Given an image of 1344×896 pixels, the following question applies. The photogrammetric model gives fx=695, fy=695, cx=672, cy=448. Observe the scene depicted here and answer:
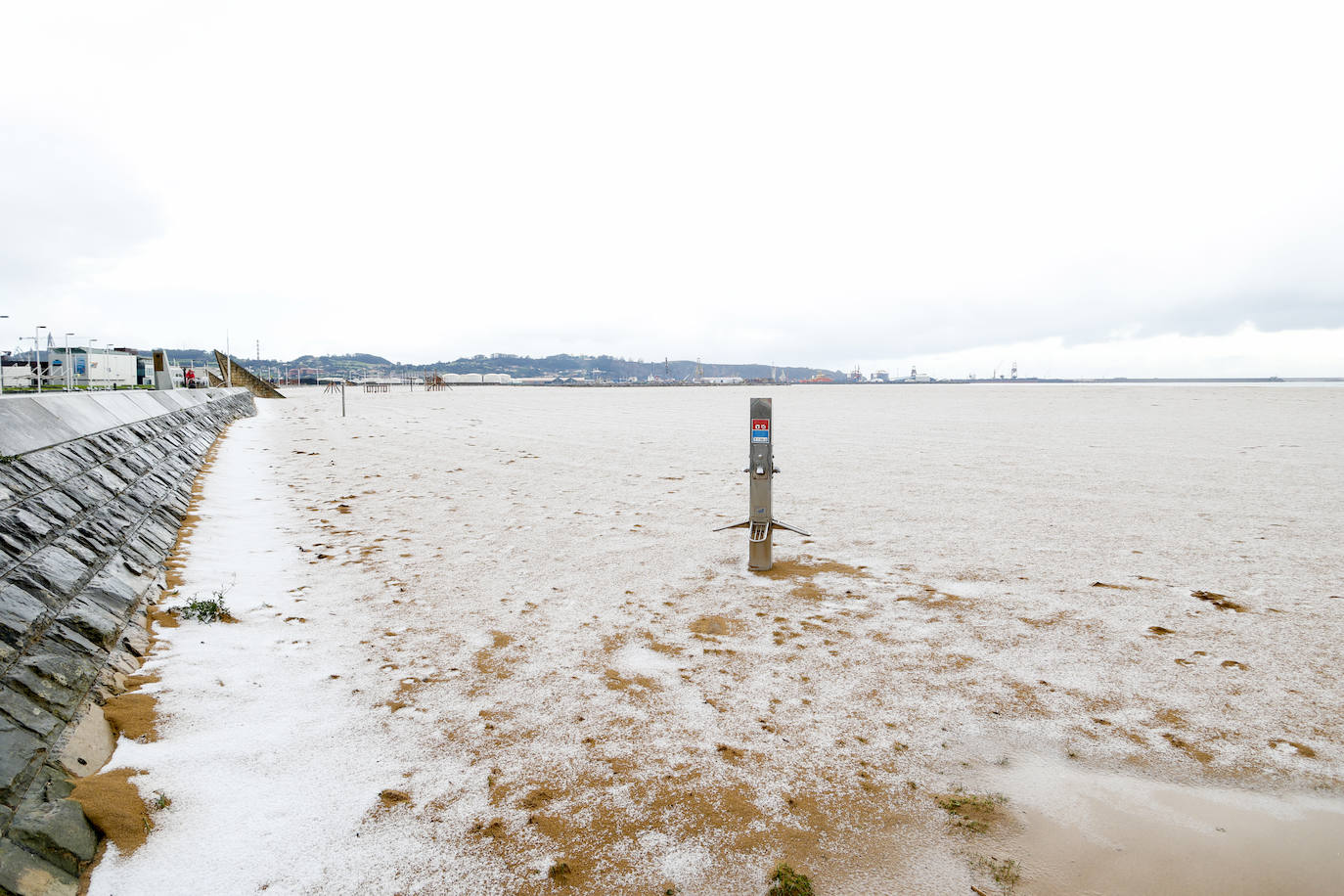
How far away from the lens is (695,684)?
432cm

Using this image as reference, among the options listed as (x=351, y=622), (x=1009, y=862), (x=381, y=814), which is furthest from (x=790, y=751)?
(x=351, y=622)

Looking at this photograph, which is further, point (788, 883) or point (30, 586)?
point (30, 586)

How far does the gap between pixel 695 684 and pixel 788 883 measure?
1.73m

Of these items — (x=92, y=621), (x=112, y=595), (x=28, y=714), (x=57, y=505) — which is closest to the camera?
(x=28, y=714)

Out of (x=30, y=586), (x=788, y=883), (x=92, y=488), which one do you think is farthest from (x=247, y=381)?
(x=788, y=883)

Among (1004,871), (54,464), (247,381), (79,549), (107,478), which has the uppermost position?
(247,381)

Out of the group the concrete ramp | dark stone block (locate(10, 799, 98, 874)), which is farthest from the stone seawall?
the concrete ramp

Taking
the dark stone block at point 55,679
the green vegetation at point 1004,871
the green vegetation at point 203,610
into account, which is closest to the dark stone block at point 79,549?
the green vegetation at point 203,610

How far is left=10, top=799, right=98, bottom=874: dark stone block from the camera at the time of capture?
2.48 meters

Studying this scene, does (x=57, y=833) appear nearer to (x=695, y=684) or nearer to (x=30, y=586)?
(x=30, y=586)

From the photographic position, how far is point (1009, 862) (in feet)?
9.14

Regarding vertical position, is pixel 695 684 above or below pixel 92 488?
below

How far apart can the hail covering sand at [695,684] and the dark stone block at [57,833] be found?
4.9 inches

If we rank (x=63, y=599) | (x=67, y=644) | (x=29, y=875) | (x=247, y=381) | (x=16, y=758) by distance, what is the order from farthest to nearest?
(x=247, y=381) < (x=63, y=599) < (x=67, y=644) < (x=16, y=758) < (x=29, y=875)
